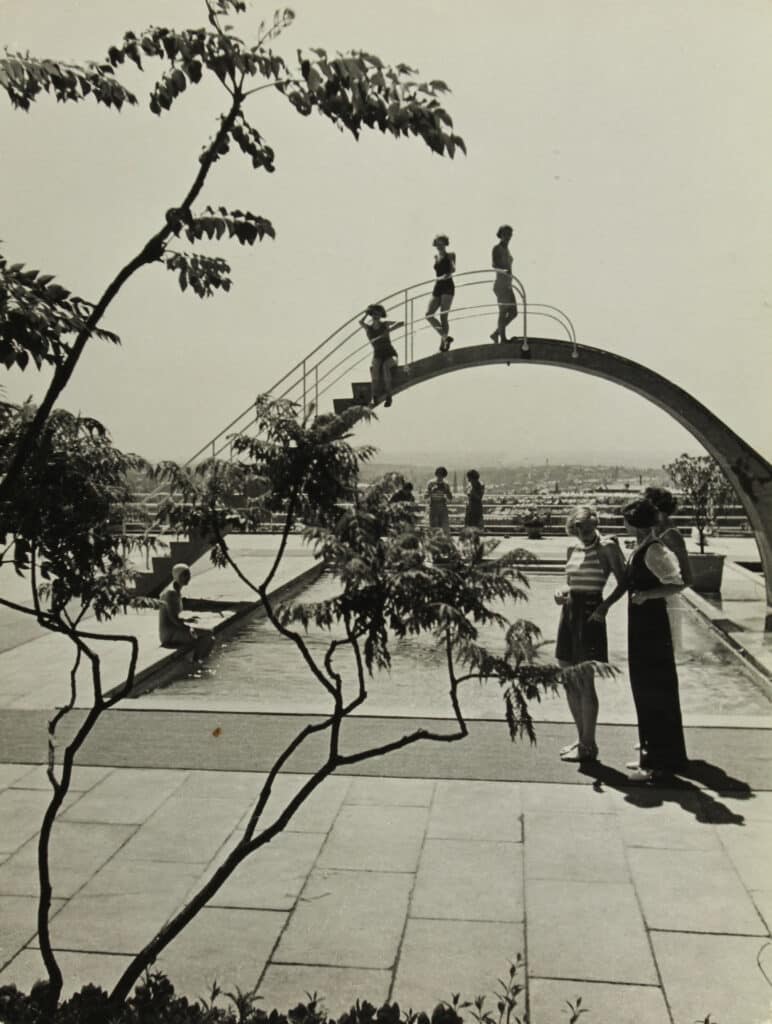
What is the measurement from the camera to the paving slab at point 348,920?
4.66m

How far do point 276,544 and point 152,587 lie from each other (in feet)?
37.7

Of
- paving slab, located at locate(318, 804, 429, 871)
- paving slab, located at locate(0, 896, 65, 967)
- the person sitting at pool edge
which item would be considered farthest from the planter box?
paving slab, located at locate(0, 896, 65, 967)

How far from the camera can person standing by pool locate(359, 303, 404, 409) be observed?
14219mm

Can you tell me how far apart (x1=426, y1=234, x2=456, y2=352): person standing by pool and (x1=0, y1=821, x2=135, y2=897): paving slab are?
8.85m

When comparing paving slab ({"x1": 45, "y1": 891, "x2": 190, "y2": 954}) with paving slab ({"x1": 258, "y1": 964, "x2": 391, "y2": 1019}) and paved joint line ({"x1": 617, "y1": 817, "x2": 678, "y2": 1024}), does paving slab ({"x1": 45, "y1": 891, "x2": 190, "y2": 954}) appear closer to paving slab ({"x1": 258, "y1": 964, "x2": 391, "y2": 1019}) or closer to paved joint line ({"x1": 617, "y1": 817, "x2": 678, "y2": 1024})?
paving slab ({"x1": 258, "y1": 964, "x2": 391, "y2": 1019})

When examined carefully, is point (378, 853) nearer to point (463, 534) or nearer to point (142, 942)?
point (142, 942)

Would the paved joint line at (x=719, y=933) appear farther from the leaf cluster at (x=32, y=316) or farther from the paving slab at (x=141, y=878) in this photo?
the leaf cluster at (x=32, y=316)

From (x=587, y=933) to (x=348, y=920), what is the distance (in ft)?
3.84

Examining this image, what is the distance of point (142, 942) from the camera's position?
4.82 m

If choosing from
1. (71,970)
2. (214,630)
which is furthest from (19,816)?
(214,630)

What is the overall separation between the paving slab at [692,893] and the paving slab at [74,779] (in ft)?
12.0

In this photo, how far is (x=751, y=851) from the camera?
18.9 ft

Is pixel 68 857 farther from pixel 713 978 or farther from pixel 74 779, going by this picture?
pixel 713 978

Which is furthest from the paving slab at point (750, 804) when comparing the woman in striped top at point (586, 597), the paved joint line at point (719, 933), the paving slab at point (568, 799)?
the paved joint line at point (719, 933)
